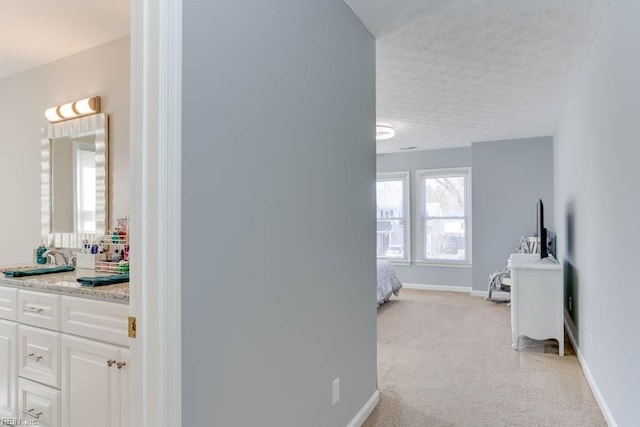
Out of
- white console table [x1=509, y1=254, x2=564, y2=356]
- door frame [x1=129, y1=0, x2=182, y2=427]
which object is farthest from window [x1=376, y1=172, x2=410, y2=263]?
door frame [x1=129, y1=0, x2=182, y2=427]

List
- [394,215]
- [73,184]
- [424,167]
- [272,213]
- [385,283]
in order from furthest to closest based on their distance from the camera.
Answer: [394,215] → [424,167] → [385,283] → [73,184] → [272,213]

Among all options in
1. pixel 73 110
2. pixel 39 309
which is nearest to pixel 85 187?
pixel 73 110

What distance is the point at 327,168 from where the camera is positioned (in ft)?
6.77

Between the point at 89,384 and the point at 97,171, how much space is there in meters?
1.57

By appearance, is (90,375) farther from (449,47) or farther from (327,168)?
(449,47)

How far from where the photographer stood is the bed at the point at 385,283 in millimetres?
5531

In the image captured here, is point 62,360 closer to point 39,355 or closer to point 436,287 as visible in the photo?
point 39,355

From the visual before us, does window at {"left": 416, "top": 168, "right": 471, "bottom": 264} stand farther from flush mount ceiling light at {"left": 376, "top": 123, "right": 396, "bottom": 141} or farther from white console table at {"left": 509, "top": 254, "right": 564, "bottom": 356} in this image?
white console table at {"left": 509, "top": 254, "right": 564, "bottom": 356}

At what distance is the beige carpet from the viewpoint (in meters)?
2.54

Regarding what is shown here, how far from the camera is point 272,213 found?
160cm

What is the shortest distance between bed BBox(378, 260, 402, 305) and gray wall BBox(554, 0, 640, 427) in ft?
7.85

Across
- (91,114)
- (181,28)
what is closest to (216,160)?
(181,28)

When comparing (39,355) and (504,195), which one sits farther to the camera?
(504,195)

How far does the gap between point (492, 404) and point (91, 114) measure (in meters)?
A: 3.45
